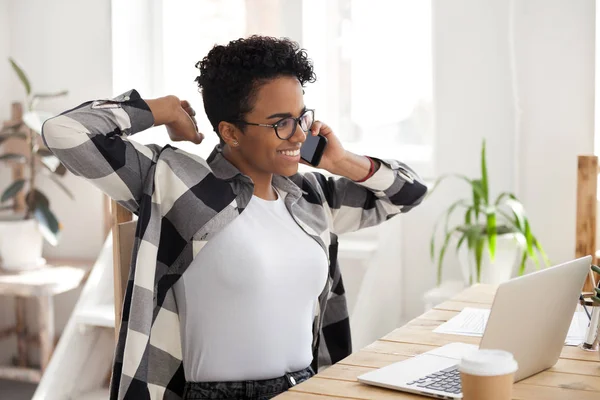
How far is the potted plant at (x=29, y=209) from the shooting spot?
3.59 m

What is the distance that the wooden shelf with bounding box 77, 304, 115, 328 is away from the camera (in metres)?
3.28

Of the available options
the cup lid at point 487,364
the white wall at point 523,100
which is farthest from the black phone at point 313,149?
the white wall at point 523,100

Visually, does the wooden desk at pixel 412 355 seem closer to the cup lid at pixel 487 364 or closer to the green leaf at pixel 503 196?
the cup lid at pixel 487 364

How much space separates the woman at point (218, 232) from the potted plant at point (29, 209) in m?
1.86

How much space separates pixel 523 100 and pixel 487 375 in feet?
6.99

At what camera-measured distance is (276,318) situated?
1804 mm

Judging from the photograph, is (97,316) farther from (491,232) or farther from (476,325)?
(476,325)

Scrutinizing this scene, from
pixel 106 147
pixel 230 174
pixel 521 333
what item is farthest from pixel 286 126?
pixel 521 333

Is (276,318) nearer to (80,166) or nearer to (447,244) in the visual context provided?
(80,166)

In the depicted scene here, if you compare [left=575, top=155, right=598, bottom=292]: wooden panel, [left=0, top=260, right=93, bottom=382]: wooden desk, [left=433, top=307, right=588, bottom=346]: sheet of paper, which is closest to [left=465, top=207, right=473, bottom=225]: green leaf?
[left=575, top=155, right=598, bottom=292]: wooden panel

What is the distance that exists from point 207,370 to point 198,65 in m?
0.66

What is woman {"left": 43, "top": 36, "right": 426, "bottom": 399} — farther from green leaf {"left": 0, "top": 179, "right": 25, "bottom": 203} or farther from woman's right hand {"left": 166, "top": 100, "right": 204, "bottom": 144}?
A: green leaf {"left": 0, "top": 179, "right": 25, "bottom": 203}

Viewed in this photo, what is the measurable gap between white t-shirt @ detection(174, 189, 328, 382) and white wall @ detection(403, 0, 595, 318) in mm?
1549

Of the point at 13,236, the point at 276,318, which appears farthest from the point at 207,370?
the point at 13,236
